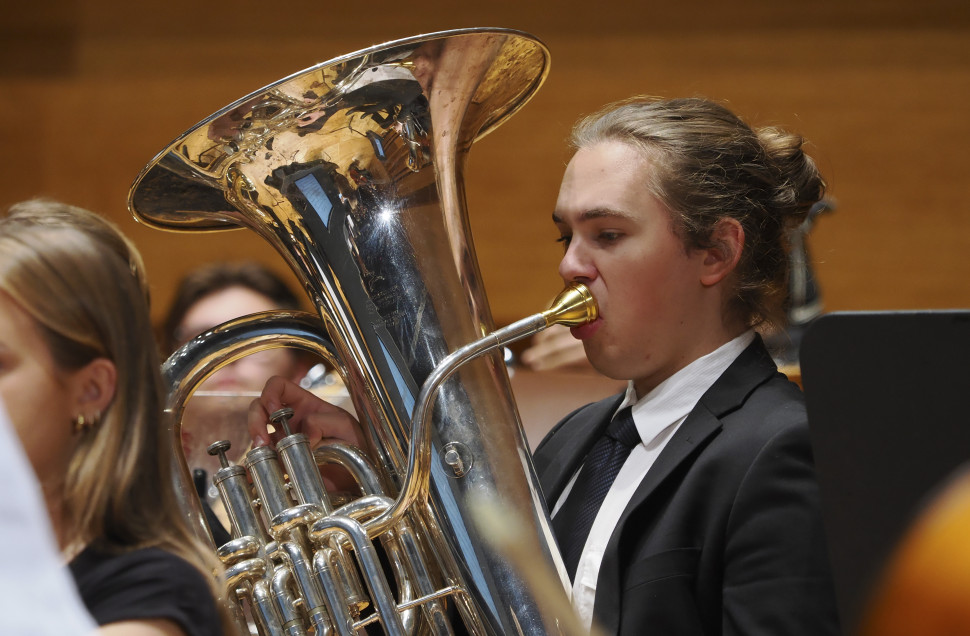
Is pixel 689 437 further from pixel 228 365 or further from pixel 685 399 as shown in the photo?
pixel 228 365

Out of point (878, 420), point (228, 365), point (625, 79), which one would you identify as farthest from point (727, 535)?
point (625, 79)

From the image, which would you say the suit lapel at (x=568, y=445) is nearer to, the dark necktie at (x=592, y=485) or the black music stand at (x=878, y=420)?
the dark necktie at (x=592, y=485)

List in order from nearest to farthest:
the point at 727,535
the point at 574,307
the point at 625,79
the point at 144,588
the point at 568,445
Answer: the point at 144,588, the point at 727,535, the point at 574,307, the point at 568,445, the point at 625,79

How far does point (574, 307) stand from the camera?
1.25 metres

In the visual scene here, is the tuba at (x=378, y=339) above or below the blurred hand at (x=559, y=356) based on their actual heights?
above

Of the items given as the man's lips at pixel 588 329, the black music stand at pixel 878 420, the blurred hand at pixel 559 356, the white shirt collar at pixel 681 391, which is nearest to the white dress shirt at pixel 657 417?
the white shirt collar at pixel 681 391

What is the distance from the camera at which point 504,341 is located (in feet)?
3.77

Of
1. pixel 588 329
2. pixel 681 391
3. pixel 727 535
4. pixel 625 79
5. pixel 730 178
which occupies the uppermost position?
pixel 625 79

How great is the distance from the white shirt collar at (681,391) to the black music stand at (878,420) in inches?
16.7

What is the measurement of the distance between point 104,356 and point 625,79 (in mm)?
2780

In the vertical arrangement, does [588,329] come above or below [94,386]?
below

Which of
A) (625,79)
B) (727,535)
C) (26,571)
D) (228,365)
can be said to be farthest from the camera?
(625,79)

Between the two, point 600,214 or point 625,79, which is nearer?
point 600,214

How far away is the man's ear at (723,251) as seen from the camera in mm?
1308
